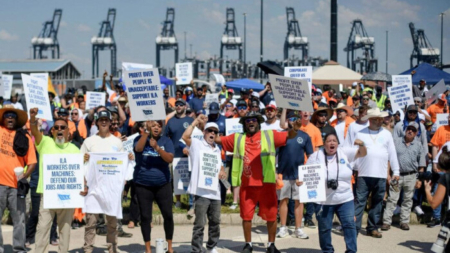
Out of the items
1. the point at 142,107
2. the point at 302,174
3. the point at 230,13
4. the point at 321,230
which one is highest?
the point at 230,13

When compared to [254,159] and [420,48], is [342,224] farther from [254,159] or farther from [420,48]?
[420,48]

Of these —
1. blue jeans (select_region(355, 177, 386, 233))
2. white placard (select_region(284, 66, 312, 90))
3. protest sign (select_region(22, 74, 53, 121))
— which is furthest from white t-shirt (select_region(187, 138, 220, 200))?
white placard (select_region(284, 66, 312, 90))

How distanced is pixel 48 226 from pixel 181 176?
8.45ft

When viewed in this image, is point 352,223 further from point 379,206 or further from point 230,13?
point 230,13

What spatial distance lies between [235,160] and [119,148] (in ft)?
4.96

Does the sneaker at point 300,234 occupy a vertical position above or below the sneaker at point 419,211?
below

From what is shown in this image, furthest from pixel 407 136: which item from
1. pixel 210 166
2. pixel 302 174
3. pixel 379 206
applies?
pixel 210 166

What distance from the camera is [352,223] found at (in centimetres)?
780

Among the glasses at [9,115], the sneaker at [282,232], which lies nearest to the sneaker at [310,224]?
the sneaker at [282,232]

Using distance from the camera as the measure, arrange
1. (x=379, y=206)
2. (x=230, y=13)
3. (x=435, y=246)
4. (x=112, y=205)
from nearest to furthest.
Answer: (x=435, y=246) < (x=112, y=205) < (x=379, y=206) < (x=230, y=13)

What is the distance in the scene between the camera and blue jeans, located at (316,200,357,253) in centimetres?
779

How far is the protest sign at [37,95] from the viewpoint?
9352mm

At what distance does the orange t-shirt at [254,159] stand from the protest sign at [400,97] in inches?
221

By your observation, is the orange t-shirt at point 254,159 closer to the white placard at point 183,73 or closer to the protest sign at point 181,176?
the protest sign at point 181,176
